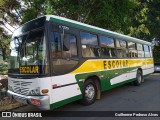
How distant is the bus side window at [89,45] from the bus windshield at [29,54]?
5.46 feet

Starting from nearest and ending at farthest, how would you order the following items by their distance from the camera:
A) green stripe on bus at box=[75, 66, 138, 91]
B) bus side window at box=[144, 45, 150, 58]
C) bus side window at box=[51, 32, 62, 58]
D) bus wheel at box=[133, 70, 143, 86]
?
1. bus side window at box=[51, 32, 62, 58]
2. green stripe on bus at box=[75, 66, 138, 91]
3. bus wheel at box=[133, 70, 143, 86]
4. bus side window at box=[144, 45, 150, 58]

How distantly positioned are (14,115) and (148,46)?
998 cm

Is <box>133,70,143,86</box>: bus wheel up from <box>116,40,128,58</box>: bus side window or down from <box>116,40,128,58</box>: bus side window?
down

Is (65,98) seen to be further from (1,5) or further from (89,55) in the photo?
(1,5)

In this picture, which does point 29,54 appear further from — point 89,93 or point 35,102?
point 89,93

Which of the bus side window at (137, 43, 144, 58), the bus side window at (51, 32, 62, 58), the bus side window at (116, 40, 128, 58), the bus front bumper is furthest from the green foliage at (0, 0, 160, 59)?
the bus front bumper

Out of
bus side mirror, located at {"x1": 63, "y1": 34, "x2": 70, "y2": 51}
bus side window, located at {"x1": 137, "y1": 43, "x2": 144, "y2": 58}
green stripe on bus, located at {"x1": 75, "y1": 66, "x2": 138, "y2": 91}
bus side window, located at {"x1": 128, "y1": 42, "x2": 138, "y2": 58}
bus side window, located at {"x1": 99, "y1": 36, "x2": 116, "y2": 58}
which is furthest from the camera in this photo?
bus side window, located at {"x1": 137, "y1": 43, "x2": 144, "y2": 58}

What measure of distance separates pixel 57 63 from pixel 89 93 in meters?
2.02

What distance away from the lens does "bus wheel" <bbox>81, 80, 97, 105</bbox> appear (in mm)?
6453

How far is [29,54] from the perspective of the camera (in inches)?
212

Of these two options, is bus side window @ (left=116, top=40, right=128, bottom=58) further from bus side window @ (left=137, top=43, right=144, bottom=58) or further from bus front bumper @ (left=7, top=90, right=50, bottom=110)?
bus front bumper @ (left=7, top=90, right=50, bottom=110)

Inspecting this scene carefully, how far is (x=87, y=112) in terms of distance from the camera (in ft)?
19.5

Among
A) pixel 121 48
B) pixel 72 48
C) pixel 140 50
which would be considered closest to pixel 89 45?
pixel 72 48

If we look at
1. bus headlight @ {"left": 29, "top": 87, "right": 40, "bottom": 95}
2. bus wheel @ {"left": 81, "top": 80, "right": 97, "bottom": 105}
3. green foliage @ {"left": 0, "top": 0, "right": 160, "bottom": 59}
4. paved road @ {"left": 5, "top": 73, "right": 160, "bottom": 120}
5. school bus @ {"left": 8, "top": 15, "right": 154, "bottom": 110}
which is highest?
green foliage @ {"left": 0, "top": 0, "right": 160, "bottom": 59}
